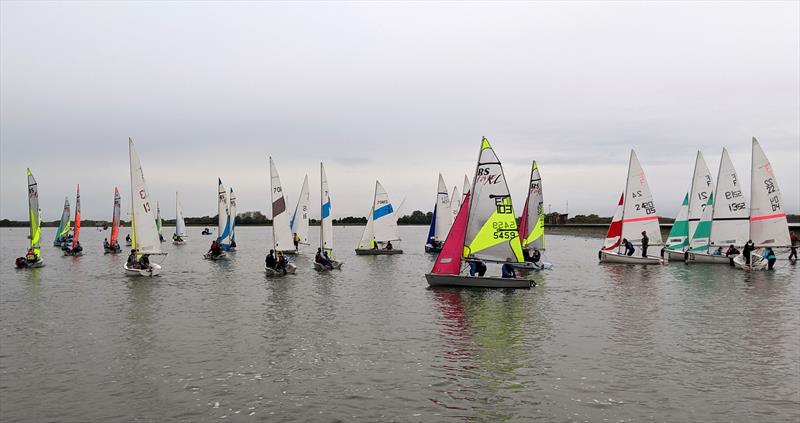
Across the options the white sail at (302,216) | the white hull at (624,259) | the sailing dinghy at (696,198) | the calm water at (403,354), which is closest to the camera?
the calm water at (403,354)

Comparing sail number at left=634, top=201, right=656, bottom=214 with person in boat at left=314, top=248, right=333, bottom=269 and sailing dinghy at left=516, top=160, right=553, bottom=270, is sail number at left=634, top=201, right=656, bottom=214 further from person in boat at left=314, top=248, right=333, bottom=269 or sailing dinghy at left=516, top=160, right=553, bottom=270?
person in boat at left=314, top=248, right=333, bottom=269

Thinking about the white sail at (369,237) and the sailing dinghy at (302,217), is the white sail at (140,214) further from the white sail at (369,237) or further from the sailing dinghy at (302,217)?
the white sail at (369,237)

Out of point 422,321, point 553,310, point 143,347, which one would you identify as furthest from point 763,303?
point 143,347

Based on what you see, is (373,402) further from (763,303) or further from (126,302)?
(763,303)

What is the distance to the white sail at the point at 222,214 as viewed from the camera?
60062 mm

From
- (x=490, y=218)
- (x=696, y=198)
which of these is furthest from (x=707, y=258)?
(x=490, y=218)

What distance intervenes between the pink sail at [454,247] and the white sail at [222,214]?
1400 inches

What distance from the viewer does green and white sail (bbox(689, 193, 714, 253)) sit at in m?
45.3

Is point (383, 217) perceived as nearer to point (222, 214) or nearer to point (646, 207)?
point (222, 214)

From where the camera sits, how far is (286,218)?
41.5 meters

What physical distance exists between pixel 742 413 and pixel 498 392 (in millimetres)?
4755

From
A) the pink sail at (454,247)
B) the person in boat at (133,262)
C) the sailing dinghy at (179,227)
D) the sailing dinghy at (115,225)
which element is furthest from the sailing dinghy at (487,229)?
the sailing dinghy at (179,227)

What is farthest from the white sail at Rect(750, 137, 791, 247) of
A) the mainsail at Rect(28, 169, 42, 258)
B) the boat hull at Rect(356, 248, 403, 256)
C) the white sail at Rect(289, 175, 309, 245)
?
the mainsail at Rect(28, 169, 42, 258)

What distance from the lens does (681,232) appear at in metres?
48.4
